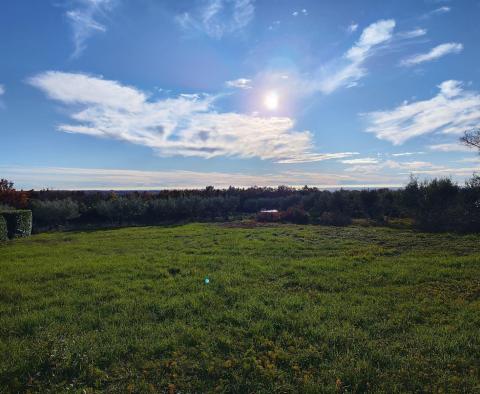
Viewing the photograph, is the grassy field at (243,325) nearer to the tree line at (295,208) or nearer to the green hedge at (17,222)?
the green hedge at (17,222)

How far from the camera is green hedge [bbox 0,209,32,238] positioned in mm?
19211

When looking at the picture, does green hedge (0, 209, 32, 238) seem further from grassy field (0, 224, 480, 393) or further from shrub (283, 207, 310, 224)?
shrub (283, 207, 310, 224)

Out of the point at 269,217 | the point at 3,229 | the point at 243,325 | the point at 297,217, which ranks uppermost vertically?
the point at 297,217

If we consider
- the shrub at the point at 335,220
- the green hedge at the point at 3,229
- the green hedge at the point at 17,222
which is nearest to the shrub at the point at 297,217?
the shrub at the point at 335,220

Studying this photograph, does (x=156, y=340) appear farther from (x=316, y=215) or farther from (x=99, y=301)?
(x=316, y=215)

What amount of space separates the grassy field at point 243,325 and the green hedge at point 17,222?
33.6ft

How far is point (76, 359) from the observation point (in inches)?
181

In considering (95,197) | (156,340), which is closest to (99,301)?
(156,340)

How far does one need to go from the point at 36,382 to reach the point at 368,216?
29792 millimetres

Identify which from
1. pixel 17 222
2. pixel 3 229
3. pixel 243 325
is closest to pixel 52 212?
pixel 17 222

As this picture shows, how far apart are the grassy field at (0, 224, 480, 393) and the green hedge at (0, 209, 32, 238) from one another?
1025 cm

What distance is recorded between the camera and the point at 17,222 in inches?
773

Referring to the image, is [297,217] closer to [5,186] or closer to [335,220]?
[335,220]

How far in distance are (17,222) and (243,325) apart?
64.5 ft
